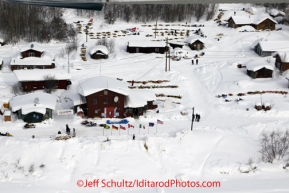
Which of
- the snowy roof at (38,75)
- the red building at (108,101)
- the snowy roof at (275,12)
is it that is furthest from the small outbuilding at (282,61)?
the snowy roof at (275,12)

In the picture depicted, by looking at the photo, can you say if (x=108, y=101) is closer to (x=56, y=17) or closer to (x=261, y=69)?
(x=261, y=69)

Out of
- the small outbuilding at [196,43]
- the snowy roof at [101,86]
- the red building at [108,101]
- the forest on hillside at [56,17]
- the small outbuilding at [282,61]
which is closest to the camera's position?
the snowy roof at [101,86]

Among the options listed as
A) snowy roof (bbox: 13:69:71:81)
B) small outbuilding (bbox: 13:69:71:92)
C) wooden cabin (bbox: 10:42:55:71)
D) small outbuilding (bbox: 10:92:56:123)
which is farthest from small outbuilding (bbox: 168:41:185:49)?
small outbuilding (bbox: 10:92:56:123)

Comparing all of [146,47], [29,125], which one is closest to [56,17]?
[146,47]

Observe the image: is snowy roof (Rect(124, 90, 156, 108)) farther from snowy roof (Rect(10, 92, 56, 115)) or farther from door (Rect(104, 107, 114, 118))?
snowy roof (Rect(10, 92, 56, 115))

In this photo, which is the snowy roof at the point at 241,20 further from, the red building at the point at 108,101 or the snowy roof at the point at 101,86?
the red building at the point at 108,101

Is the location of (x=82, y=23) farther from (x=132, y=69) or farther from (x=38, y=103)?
(x=38, y=103)
